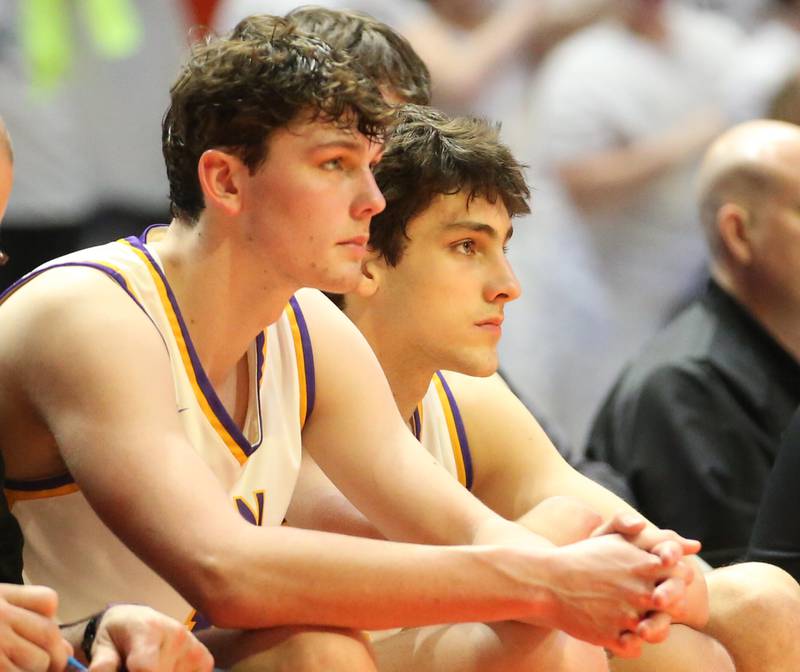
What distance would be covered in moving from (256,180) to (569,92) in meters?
2.90

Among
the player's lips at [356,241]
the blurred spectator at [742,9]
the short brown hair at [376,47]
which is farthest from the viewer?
the blurred spectator at [742,9]

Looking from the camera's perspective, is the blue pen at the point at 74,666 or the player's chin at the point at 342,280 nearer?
the blue pen at the point at 74,666

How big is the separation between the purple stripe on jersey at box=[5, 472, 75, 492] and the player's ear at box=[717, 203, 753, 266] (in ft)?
8.99

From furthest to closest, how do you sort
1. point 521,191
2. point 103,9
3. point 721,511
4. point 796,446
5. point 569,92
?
1. point 569,92
2. point 103,9
3. point 721,511
4. point 796,446
5. point 521,191

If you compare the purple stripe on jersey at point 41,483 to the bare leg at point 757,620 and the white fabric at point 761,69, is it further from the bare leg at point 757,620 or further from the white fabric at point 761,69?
the white fabric at point 761,69

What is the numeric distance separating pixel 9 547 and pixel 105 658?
43 centimetres

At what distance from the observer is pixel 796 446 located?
11.6 feet

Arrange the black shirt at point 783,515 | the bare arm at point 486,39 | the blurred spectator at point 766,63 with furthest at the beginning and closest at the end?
the blurred spectator at point 766,63 → the bare arm at point 486,39 → the black shirt at point 783,515

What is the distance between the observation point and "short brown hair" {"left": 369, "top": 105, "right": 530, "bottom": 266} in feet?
10.1

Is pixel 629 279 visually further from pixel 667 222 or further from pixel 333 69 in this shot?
pixel 333 69

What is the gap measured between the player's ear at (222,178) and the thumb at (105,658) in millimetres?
797

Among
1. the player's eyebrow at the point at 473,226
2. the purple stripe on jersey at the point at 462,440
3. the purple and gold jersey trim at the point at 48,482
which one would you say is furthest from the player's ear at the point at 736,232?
the purple and gold jersey trim at the point at 48,482

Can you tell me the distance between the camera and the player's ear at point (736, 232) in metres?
4.82

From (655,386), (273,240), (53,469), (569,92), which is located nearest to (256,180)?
(273,240)
